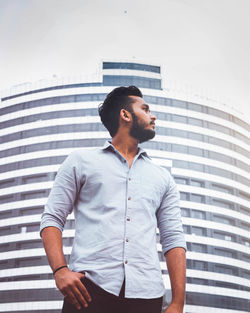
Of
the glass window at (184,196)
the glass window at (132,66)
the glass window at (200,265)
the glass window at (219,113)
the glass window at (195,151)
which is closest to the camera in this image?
the glass window at (200,265)

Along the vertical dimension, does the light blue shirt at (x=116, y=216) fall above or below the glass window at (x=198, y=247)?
above

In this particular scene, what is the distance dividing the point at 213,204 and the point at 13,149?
27.9 metres

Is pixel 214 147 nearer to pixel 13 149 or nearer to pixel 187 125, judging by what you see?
pixel 187 125

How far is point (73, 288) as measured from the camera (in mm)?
1693

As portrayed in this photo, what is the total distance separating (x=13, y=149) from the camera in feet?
175

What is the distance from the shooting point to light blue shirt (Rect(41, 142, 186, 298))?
1.82 meters

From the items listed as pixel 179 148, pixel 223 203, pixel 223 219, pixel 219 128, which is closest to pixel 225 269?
pixel 223 219

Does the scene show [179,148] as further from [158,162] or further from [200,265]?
[200,265]

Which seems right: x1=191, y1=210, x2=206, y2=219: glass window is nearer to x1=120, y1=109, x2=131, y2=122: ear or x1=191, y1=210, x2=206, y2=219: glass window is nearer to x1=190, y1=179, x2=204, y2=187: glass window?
x1=190, y1=179, x2=204, y2=187: glass window

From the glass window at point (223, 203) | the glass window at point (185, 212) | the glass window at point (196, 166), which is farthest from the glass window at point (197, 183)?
the glass window at point (185, 212)

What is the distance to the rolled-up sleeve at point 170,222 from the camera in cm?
207

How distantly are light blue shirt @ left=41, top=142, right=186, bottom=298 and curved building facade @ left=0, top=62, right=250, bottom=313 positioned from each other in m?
45.0

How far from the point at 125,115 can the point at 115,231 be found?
0.83 m

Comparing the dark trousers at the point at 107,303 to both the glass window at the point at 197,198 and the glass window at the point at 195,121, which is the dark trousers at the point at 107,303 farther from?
the glass window at the point at 195,121
